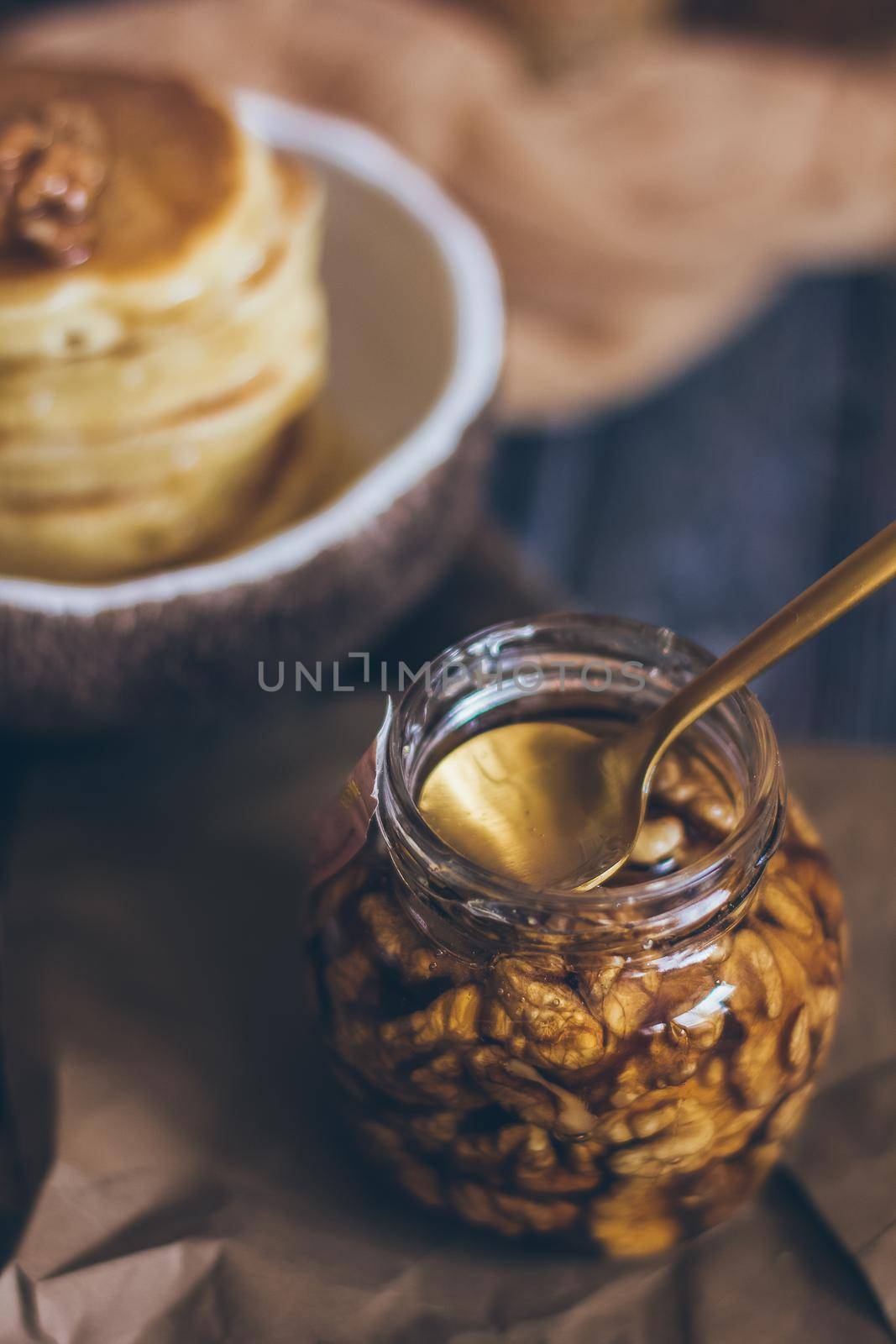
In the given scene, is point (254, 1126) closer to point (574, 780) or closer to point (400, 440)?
point (574, 780)

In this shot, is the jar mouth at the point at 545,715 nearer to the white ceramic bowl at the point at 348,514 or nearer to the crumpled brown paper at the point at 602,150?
the white ceramic bowl at the point at 348,514

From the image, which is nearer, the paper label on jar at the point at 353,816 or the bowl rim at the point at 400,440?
the paper label on jar at the point at 353,816

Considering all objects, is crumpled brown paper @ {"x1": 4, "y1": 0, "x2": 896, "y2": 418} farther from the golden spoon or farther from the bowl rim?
the golden spoon

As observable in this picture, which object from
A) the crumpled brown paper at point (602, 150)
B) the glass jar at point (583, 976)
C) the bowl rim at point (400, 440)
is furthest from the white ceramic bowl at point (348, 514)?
the crumpled brown paper at point (602, 150)

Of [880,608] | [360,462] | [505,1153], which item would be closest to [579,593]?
[880,608]

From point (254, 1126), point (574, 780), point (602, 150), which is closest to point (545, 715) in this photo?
point (574, 780)

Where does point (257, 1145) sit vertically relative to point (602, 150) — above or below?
below
